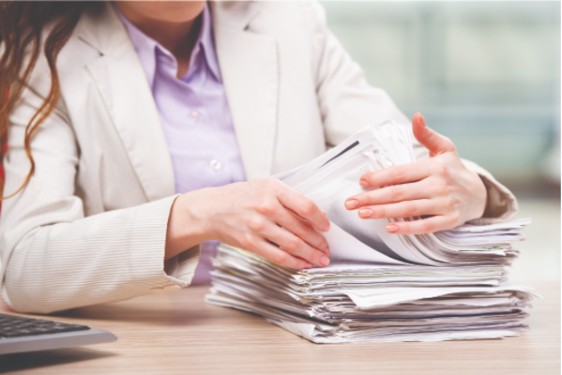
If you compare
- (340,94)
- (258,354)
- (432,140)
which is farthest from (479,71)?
(258,354)

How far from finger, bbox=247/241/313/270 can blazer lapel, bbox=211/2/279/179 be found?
0.54 m

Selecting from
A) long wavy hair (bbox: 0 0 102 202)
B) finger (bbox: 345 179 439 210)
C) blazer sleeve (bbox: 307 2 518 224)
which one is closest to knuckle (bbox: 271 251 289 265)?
finger (bbox: 345 179 439 210)

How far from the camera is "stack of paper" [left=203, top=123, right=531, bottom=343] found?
3.45ft

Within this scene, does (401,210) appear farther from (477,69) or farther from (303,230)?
(477,69)

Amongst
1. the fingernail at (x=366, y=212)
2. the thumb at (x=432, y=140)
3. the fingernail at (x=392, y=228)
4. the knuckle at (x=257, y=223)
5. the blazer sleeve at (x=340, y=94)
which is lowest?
the fingernail at (x=392, y=228)

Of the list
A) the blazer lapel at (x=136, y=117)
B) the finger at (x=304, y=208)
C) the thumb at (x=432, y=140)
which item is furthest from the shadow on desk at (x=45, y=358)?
the blazer lapel at (x=136, y=117)

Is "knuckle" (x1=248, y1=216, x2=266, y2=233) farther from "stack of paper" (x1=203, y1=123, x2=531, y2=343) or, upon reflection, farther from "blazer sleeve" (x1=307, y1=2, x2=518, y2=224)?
"blazer sleeve" (x1=307, y1=2, x2=518, y2=224)

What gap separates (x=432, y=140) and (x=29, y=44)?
82 centimetres

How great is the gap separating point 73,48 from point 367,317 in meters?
0.86

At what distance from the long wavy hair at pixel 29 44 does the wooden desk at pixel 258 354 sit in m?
0.48

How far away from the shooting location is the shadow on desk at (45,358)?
36.8 inches

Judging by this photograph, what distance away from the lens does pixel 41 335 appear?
94 centimetres

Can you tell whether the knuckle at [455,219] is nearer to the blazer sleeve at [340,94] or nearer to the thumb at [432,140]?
the thumb at [432,140]

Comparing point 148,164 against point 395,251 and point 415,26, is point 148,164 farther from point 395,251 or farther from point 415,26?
point 415,26
